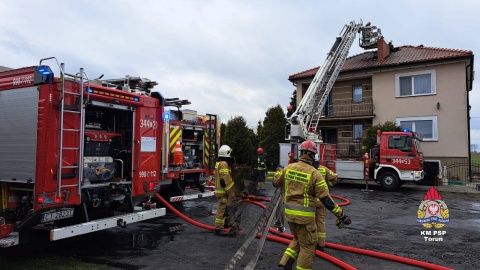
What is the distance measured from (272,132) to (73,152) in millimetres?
19477

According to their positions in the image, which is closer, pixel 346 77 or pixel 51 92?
pixel 51 92

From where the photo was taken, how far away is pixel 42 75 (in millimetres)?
4605

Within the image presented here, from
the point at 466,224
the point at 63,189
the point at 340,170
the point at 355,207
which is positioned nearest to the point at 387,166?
the point at 340,170

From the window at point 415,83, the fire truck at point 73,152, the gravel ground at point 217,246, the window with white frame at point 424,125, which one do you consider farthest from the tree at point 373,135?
the fire truck at point 73,152

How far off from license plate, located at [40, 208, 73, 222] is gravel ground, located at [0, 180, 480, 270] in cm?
65

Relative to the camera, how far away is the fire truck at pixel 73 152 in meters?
4.62

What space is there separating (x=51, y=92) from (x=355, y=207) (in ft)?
28.1

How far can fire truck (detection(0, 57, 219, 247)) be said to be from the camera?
462 cm

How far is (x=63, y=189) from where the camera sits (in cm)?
481

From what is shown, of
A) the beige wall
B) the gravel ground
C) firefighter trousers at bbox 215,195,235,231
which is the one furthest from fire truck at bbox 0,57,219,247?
the beige wall

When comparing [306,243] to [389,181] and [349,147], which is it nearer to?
[389,181]

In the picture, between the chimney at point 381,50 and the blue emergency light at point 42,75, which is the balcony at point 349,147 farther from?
the blue emergency light at point 42,75

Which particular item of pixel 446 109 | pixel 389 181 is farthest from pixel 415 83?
pixel 389 181

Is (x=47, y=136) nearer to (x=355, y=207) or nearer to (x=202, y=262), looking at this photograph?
(x=202, y=262)
